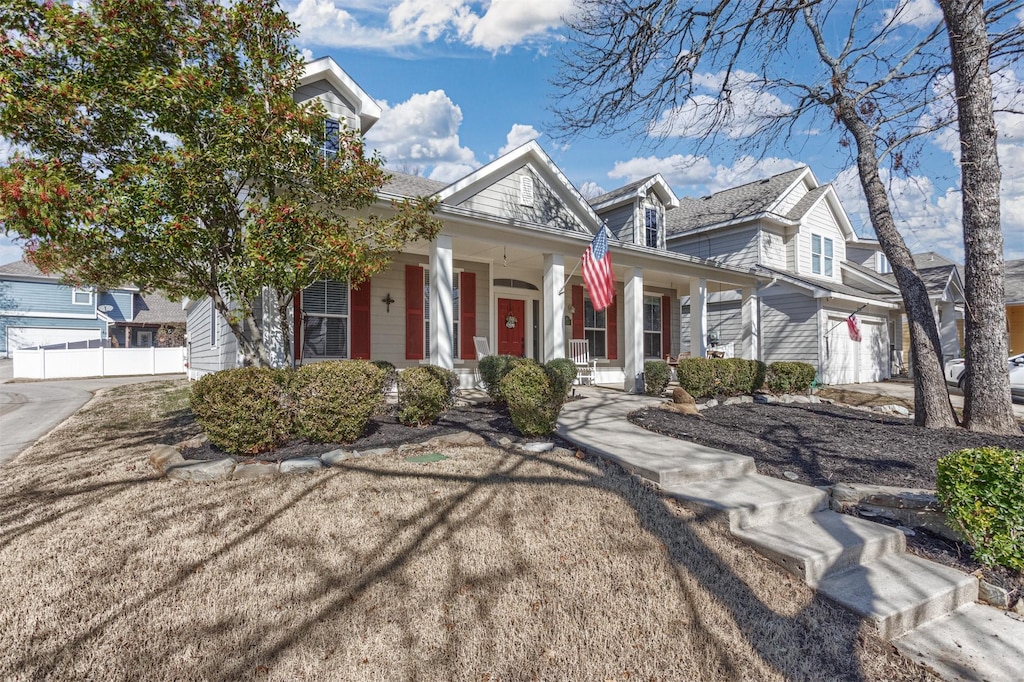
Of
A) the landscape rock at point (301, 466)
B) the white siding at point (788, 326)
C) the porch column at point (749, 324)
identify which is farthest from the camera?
the white siding at point (788, 326)

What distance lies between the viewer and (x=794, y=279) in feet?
47.6

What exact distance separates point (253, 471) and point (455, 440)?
195cm

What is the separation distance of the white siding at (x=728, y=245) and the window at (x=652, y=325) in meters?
2.60

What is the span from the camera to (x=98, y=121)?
491 cm

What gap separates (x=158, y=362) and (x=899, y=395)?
26.5 meters

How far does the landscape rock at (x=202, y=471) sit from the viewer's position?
4.31 m

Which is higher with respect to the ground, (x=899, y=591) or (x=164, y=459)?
(x=164, y=459)

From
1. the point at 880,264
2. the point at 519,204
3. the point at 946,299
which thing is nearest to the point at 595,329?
the point at 519,204

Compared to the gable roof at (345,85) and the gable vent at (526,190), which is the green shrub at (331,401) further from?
the gable vent at (526,190)

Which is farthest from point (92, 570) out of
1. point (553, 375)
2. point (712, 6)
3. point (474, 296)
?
point (712, 6)

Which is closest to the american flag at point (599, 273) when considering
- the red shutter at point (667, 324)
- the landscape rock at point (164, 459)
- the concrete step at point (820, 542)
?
the concrete step at point (820, 542)

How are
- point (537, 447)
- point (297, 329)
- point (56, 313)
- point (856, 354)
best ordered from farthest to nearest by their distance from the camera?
point (56, 313), point (856, 354), point (297, 329), point (537, 447)

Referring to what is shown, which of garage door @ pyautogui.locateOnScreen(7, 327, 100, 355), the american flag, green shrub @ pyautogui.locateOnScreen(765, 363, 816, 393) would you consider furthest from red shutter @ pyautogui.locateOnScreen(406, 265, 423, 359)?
garage door @ pyautogui.locateOnScreen(7, 327, 100, 355)

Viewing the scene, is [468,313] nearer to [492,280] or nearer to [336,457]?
[492,280]
